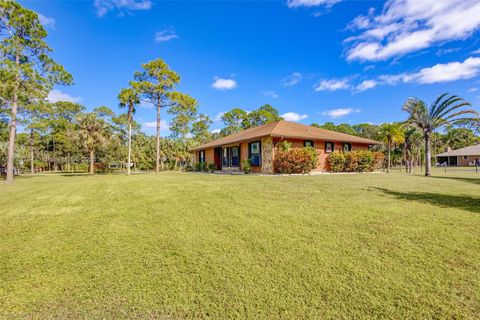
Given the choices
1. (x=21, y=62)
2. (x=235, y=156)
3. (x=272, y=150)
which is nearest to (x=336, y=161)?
(x=272, y=150)

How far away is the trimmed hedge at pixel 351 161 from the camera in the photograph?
63.6 ft

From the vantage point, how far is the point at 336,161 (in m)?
19.3

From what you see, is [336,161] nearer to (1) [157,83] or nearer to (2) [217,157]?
(2) [217,157]

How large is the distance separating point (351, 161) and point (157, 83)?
20.7 m

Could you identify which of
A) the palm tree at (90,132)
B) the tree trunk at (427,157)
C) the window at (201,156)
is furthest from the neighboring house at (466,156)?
the palm tree at (90,132)

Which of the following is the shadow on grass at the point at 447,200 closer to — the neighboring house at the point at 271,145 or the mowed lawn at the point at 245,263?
the mowed lawn at the point at 245,263

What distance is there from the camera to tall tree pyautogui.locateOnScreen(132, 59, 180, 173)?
80.0 ft

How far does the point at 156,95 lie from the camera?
25.2 m

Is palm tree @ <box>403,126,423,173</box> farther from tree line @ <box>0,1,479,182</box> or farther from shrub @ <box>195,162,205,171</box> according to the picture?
shrub @ <box>195,162,205,171</box>

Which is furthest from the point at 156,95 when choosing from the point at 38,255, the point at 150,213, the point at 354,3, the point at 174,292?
the point at 174,292

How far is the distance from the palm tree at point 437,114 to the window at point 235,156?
1474cm

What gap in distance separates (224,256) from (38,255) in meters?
3.10

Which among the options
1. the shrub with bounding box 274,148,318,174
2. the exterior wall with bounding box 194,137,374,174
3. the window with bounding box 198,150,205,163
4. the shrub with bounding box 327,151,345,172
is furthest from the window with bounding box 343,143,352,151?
the window with bounding box 198,150,205,163

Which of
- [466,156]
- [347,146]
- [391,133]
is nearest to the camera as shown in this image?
[347,146]
